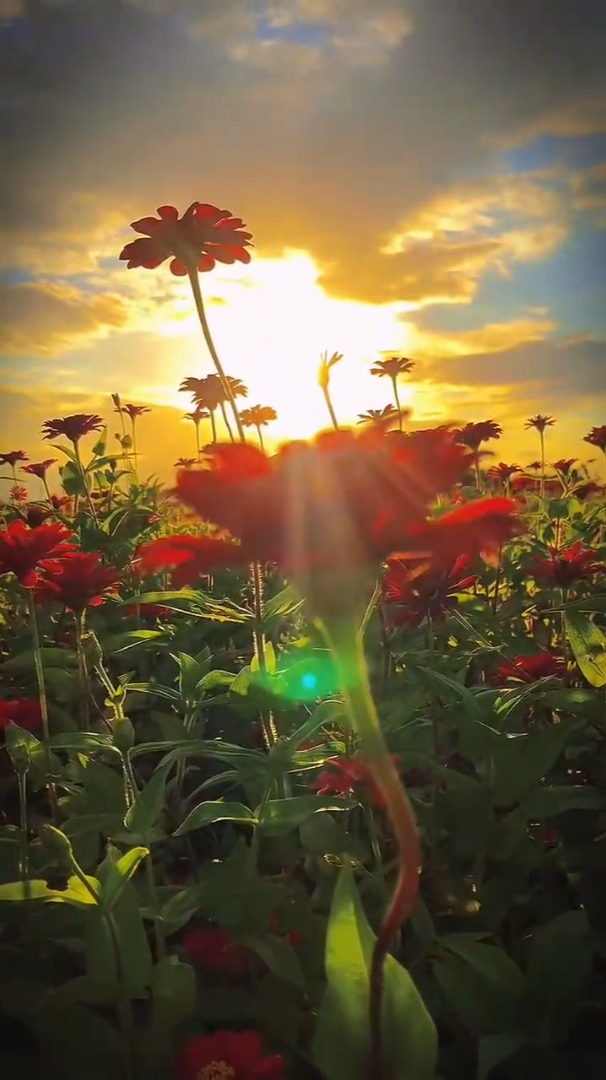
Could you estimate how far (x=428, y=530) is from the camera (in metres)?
0.37

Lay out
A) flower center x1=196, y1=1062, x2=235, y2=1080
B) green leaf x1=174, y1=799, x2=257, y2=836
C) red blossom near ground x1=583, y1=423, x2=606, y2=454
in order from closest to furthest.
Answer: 1. flower center x1=196, y1=1062, x2=235, y2=1080
2. green leaf x1=174, y1=799, x2=257, y2=836
3. red blossom near ground x1=583, y1=423, x2=606, y2=454

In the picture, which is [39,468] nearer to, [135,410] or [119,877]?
[135,410]

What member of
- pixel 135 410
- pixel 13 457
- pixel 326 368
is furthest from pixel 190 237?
pixel 135 410

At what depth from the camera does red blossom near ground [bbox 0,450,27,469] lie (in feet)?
7.59

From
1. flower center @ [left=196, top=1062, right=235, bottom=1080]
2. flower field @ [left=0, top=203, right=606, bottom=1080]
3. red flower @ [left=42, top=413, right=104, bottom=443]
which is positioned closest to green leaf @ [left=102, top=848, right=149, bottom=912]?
flower field @ [left=0, top=203, right=606, bottom=1080]

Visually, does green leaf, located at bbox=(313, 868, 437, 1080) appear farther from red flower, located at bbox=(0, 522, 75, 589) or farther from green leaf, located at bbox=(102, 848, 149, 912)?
red flower, located at bbox=(0, 522, 75, 589)

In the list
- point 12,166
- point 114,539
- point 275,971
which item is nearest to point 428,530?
point 275,971

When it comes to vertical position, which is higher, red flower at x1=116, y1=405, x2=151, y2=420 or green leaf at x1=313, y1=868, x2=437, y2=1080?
red flower at x1=116, y1=405, x2=151, y2=420

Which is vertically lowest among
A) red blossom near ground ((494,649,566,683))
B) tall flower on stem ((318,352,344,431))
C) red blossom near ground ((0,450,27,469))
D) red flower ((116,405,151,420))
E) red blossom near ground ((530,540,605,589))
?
red blossom near ground ((494,649,566,683))

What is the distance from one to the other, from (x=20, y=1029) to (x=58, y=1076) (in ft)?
0.35

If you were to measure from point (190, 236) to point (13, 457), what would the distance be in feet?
5.11

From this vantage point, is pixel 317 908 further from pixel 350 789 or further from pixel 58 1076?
pixel 58 1076

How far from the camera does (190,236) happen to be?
39.0 inches

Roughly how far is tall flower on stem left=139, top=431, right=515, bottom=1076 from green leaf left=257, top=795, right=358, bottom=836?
0.27 metres
